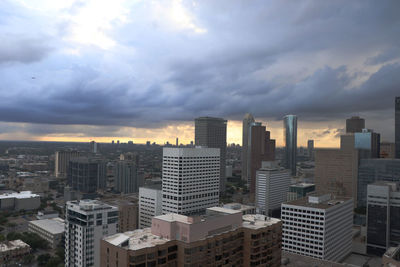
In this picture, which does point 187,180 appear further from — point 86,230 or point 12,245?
point 12,245

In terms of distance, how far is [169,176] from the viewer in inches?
3856

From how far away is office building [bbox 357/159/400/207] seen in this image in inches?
5925

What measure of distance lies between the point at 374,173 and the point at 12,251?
5924 inches

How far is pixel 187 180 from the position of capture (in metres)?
96.2

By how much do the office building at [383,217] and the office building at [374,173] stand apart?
55.1 meters

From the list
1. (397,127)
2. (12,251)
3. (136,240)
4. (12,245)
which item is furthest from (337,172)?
(136,240)

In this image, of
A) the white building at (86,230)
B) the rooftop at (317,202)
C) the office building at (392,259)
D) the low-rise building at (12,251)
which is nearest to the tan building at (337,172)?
the rooftop at (317,202)

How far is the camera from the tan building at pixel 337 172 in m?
167

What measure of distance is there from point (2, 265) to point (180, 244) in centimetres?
6729

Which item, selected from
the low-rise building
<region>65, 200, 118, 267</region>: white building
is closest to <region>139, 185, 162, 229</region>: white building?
the low-rise building

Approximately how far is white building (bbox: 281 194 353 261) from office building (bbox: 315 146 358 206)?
83157mm

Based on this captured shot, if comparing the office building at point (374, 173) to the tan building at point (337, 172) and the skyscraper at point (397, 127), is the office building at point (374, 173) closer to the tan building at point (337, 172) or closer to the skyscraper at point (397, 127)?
the tan building at point (337, 172)

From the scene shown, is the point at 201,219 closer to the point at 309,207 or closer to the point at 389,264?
the point at 389,264

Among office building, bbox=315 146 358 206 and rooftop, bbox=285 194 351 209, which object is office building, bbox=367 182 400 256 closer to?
rooftop, bbox=285 194 351 209
